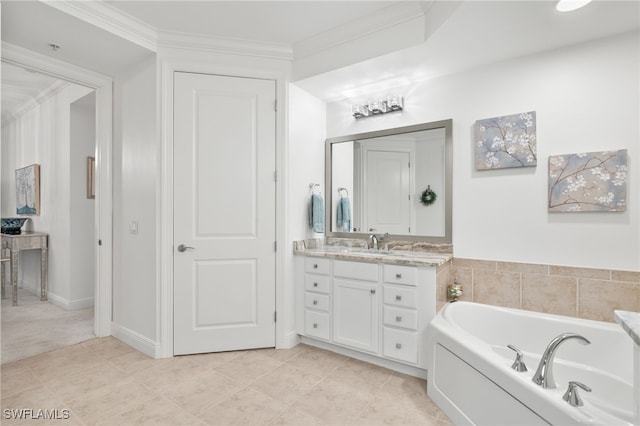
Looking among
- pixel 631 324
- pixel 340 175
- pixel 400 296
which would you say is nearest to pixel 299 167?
pixel 340 175

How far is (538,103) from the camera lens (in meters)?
2.23

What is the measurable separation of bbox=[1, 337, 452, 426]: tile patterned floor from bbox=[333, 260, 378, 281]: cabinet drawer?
67cm

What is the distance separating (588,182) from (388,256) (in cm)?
136

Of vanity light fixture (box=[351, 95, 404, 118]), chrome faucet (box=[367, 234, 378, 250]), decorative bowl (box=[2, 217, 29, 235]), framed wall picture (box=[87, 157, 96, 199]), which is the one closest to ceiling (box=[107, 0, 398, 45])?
vanity light fixture (box=[351, 95, 404, 118])

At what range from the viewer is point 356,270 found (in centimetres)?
248

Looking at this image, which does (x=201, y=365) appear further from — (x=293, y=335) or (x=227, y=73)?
(x=227, y=73)

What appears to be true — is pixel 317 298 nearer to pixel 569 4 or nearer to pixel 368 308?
pixel 368 308

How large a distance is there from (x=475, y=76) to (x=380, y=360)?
229 centimetres

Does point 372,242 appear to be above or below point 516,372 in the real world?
above

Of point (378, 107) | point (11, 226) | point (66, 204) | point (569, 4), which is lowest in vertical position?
point (11, 226)

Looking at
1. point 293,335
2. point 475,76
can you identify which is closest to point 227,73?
point 475,76

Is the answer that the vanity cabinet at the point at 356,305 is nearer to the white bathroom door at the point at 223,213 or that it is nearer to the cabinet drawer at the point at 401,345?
the cabinet drawer at the point at 401,345

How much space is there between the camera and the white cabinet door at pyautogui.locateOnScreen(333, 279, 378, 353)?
2.40 meters

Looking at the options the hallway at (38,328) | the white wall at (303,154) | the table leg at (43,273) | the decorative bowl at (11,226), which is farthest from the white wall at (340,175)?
the decorative bowl at (11,226)
